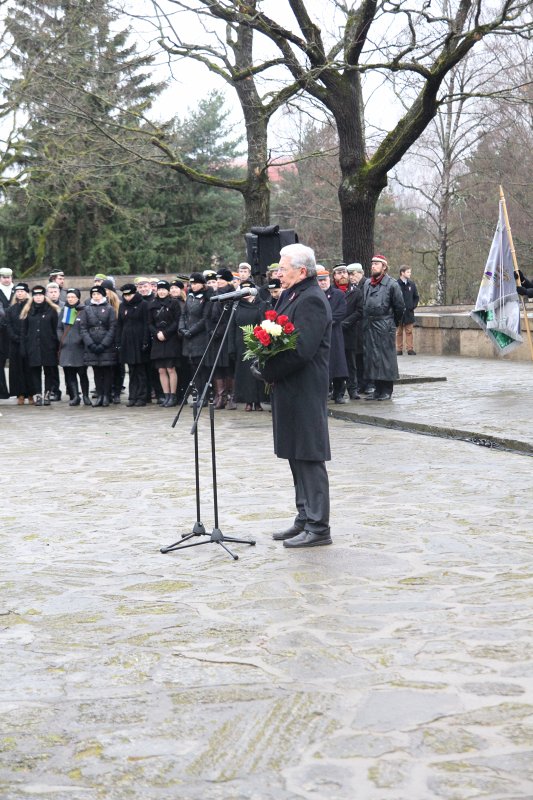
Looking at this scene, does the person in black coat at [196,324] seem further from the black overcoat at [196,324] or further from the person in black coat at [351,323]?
the person in black coat at [351,323]

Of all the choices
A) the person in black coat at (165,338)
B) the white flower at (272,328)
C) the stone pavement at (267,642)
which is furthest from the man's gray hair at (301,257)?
the person in black coat at (165,338)

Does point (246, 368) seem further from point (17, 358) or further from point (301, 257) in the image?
point (301, 257)

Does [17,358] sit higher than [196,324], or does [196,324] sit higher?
[196,324]

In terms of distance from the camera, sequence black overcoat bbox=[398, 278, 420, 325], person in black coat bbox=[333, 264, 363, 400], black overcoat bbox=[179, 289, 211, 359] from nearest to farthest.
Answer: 1. black overcoat bbox=[179, 289, 211, 359]
2. person in black coat bbox=[333, 264, 363, 400]
3. black overcoat bbox=[398, 278, 420, 325]

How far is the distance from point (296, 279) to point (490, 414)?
23.8ft

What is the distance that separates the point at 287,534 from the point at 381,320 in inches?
359

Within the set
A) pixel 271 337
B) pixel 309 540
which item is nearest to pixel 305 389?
pixel 271 337

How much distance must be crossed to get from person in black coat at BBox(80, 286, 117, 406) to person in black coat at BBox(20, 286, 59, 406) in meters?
0.72

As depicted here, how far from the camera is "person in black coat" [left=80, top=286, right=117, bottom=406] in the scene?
1822cm

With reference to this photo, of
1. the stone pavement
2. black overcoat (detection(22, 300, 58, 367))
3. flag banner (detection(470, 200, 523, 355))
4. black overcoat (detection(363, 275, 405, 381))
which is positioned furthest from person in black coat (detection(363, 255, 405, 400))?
the stone pavement

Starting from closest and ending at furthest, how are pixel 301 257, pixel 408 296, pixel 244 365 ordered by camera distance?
pixel 301 257 → pixel 244 365 → pixel 408 296

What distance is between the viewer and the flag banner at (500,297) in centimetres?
1783

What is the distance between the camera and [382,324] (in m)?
16.6

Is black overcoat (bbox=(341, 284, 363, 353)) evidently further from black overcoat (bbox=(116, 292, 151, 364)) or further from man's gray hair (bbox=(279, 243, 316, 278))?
man's gray hair (bbox=(279, 243, 316, 278))
